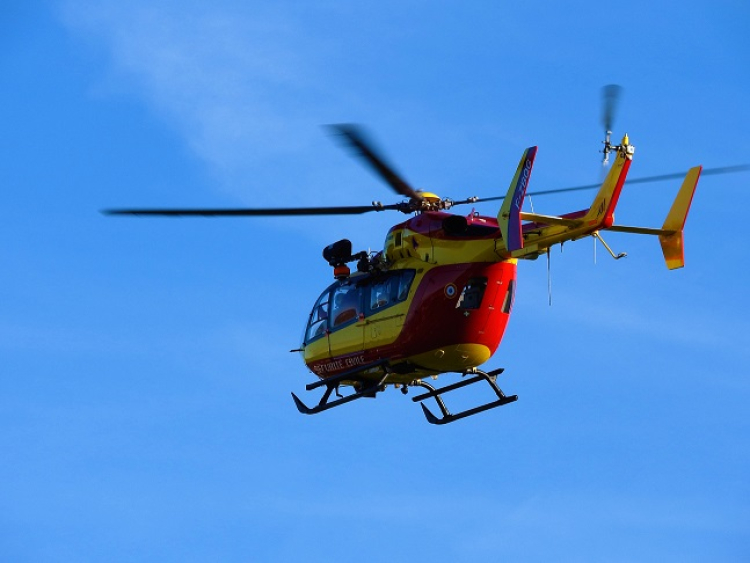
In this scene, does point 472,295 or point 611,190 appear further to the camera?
point 472,295

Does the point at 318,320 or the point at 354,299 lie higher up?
the point at 318,320

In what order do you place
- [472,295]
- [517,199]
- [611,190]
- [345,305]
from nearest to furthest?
[611,190], [517,199], [472,295], [345,305]

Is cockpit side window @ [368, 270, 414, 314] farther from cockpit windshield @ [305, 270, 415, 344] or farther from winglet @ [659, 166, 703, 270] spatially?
winglet @ [659, 166, 703, 270]

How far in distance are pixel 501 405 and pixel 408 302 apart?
2915mm

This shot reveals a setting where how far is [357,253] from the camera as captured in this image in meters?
32.9

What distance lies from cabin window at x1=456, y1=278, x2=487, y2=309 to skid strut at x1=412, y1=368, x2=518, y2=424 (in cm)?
207

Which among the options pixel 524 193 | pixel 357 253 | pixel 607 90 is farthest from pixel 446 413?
pixel 607 90

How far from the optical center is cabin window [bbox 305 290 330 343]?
33.8m

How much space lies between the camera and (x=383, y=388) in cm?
3206

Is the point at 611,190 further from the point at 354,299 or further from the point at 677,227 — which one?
the point at 354,299

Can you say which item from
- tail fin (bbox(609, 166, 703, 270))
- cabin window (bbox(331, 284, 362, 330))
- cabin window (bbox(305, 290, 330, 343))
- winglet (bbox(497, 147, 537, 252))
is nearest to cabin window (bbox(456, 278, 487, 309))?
winglet (bbox(497, 147, 537, 252))

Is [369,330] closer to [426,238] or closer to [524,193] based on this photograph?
[426,238]

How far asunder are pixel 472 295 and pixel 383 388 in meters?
3.15

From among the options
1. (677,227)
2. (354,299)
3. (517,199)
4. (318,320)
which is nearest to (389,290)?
(354,299)
